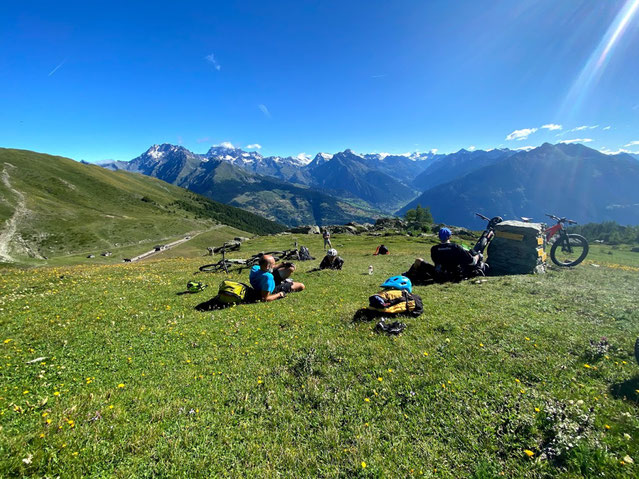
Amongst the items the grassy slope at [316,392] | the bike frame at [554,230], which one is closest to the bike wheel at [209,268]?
the grassy slope at [316,392]

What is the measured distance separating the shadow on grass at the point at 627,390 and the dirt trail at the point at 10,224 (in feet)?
421

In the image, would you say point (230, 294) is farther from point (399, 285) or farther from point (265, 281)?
point (399, 285)

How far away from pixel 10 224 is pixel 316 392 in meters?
170

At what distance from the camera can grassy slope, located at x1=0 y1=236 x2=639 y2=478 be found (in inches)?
191

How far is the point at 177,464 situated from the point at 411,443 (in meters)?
4.48

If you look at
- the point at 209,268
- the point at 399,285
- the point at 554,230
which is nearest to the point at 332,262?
the point at 209,268

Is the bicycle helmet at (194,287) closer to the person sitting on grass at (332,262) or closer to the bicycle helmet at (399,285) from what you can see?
the person sitting on grass at (332,262)

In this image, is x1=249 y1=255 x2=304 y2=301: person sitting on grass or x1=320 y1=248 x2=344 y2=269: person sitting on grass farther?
x1=320 y1=248 x2=344 y2=269: person sitting on grass

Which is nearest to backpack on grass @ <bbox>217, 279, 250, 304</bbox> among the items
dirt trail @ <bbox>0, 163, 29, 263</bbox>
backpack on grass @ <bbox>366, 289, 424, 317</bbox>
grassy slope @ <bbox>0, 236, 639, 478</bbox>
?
grassy slope @ <bbox>0, 236, 639, 478</bbox>

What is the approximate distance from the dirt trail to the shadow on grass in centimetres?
12825

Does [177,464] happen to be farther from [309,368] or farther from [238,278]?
[238,278]

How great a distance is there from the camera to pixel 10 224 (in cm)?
11294

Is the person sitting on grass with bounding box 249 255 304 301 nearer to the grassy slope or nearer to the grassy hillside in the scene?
the grassy slope

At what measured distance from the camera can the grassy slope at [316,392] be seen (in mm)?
4863
